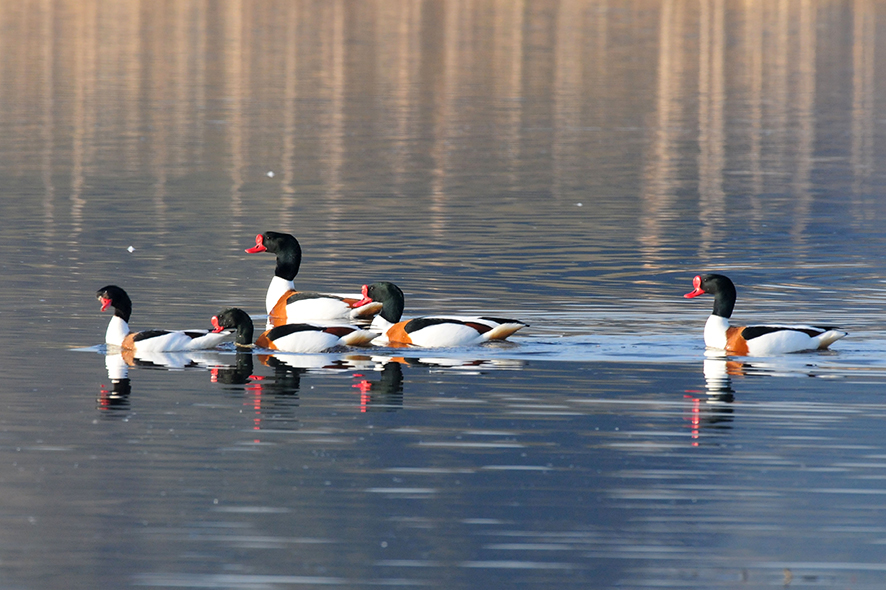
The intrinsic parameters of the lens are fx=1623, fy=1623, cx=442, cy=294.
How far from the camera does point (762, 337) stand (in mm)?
18469

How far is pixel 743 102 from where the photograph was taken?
211 ft

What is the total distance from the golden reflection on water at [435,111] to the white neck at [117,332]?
33.5 feet

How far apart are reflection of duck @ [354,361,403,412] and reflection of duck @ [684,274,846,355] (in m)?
3.74

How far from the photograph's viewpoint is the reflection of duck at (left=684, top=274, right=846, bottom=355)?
60.2 ft

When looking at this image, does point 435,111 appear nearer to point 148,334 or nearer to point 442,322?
point 442,322

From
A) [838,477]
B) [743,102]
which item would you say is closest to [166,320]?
[838,477]

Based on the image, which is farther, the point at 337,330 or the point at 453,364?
the point at 337,330

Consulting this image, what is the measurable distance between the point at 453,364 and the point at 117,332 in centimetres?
396

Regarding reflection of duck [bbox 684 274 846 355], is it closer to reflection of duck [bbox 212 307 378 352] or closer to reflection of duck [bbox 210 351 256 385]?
reflection of duck [bbox 212 307 378 352]

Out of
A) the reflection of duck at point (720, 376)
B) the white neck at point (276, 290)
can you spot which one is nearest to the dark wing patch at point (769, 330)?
the reflection of duck at point (720, 376)

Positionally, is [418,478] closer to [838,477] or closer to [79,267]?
[838,477]

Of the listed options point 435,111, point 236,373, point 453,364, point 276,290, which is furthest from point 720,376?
point 435,111

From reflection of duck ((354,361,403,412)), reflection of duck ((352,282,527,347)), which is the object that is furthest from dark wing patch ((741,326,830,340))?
reflection of duck ((354,361,403,412))

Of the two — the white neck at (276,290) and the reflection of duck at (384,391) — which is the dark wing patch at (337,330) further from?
the white neck at (276,290)
